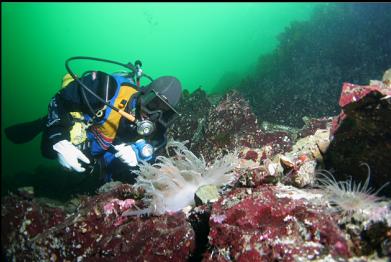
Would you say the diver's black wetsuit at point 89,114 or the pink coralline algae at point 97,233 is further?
the diver's black wetsuit at point 89,114

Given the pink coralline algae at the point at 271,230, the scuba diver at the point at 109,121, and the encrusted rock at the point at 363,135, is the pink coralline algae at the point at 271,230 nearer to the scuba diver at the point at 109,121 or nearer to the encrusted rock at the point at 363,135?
the encrusted rock at the point at 363,135

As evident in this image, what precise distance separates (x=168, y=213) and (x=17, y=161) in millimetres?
56192

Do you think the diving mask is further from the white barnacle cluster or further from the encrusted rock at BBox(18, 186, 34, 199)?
the encrusted rock at BBox(18, 186, 34, 199)

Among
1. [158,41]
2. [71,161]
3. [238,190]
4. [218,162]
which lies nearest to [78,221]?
[71,161]

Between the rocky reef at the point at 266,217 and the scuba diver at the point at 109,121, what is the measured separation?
2.42ft

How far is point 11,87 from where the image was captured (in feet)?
325

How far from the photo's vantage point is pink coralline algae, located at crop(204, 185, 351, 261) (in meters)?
1.75

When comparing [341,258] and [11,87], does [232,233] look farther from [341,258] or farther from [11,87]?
[11,87]

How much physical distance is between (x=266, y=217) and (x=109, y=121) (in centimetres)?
309

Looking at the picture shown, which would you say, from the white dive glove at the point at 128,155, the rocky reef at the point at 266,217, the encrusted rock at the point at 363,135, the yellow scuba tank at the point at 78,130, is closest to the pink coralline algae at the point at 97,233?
the rocky reef at the point at 266,217

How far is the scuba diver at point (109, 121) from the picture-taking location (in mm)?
3914

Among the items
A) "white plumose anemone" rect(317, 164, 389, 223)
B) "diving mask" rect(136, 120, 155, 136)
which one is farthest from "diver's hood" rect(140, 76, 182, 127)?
"white plumose anemone" rect(317, 164, 389, 223)

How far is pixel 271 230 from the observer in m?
1.91

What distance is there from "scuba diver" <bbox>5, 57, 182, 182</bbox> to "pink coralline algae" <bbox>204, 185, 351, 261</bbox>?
198 cm
